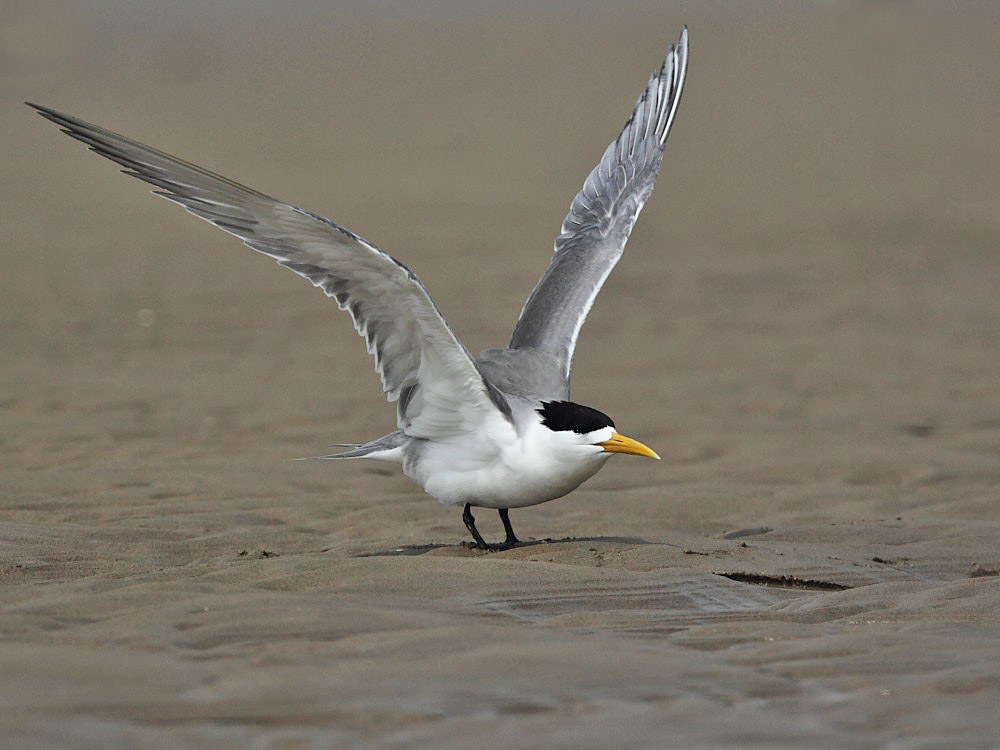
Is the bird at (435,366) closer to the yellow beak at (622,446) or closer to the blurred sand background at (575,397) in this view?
the yellow beak at (622,446)

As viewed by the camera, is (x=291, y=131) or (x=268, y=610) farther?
(x=291, y=131)

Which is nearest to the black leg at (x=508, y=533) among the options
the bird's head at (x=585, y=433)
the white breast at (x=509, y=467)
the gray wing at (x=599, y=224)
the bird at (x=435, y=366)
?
the bird at (x=435, y=366)

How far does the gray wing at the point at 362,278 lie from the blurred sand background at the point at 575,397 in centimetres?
58

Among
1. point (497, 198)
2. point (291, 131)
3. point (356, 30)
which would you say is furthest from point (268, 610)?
point (356, 30)

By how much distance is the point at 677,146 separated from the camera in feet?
70.2

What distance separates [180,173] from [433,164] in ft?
49.8

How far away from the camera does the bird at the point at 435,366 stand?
18.4ft

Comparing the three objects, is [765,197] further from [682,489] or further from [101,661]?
[101,661]

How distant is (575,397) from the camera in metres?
10.4

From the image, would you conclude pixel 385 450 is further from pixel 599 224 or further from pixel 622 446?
pixel 599 224

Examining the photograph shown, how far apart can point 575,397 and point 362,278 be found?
4.80 metres

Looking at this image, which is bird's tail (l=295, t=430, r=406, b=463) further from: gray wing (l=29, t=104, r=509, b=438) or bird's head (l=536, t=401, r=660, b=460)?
bird's head (l=536, t=401, r=660, b=460)

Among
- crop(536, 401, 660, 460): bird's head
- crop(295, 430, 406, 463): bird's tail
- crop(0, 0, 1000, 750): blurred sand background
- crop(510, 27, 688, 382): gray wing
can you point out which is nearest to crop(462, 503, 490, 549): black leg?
crop(0, 0, 1000, 750): blurred sand background

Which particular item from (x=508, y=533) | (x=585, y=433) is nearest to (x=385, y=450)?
(x=508, y=533)
